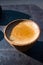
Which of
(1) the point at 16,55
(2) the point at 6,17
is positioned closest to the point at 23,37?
(1) the point at 16,55

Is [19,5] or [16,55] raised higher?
[19,5]

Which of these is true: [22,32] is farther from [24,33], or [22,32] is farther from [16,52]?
[16,52]

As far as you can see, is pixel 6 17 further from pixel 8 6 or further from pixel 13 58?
pixel 13 58

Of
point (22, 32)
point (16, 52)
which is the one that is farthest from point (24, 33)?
point (16, 52)

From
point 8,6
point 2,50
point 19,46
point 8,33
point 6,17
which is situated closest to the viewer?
point 19,46

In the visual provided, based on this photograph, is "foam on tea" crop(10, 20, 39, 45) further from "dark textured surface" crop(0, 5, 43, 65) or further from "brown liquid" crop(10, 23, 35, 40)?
"dark textured surface" crop(0, 5, 43, 65)

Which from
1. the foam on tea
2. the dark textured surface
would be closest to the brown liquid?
A: the foam on tea

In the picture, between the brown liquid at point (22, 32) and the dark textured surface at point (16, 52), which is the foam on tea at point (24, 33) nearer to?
the brown liquid at point (22, 32)
